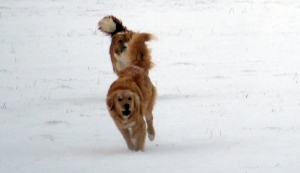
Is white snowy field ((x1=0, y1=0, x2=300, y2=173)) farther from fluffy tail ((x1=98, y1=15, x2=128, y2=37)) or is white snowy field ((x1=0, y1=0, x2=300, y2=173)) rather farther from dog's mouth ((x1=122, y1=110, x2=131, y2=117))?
fluffy tail ((x1=98, y1=15, x2=128, y2=37))

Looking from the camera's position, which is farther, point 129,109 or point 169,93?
point 169,93

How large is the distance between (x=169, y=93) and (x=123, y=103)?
404 centimetres

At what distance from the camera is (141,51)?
340 inches

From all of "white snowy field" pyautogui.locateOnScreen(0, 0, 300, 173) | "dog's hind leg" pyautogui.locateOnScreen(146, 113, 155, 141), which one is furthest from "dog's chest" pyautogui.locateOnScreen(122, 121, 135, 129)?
"dog's hind leg" pyautogui.locateOnScreen(146, 113, 155, 141)

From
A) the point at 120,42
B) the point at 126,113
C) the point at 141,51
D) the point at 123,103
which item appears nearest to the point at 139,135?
the point at 126,113

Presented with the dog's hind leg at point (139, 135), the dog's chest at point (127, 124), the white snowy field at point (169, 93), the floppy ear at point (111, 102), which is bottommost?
the white snowy field at point (169, 93)

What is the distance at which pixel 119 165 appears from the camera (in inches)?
253

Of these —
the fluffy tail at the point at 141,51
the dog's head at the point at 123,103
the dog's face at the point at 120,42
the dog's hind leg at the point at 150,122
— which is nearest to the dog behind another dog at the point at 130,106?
the dog's head at the point at 123,103

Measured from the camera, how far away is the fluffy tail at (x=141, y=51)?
8594 millimetres

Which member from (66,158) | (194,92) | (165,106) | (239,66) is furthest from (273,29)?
(66,158)

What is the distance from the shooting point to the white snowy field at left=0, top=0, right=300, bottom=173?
680 centimetres

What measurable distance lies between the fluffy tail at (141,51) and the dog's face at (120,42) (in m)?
2.32

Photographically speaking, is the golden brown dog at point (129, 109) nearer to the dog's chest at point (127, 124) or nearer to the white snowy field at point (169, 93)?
the dog's chest at point (127, 124)

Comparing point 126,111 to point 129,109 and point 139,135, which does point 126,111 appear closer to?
point 129,109
